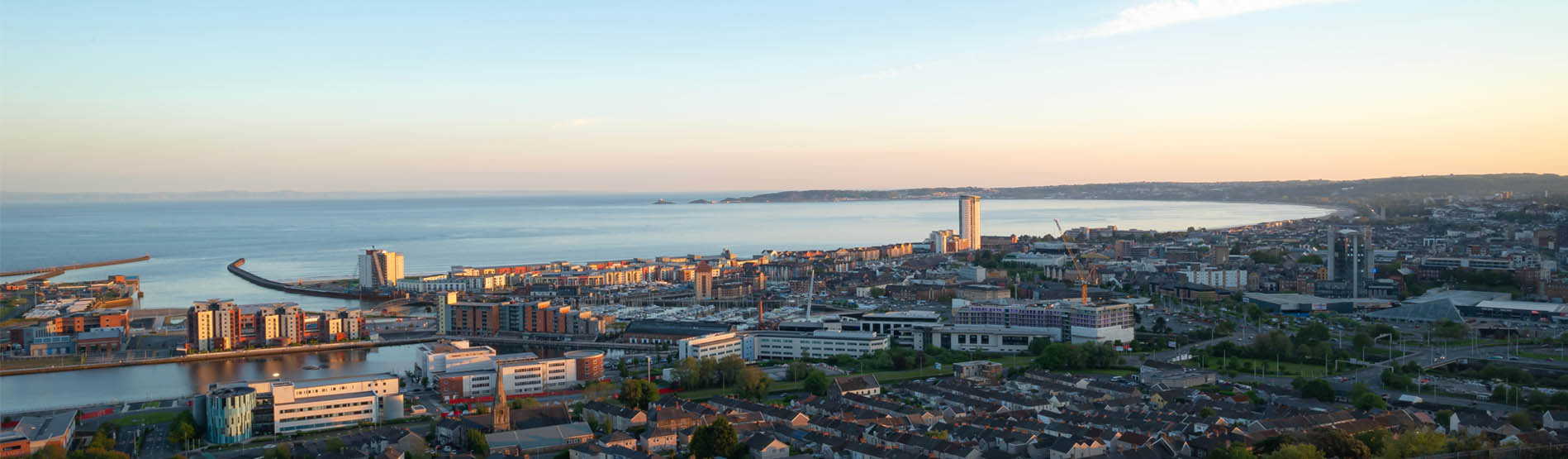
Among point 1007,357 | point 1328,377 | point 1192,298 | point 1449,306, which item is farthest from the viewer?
point 1192,298

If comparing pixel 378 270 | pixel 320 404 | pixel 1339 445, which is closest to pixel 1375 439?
pixel 1339 445

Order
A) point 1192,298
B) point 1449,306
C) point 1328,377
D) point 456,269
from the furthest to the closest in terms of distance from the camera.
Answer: point 456,269, point 1192,298, point 1449,306, point 1328,377

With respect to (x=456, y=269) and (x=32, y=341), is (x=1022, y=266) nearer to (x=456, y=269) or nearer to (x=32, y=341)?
(x=456, y=269)

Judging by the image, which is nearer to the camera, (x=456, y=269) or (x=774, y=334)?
(x=774, y=334)

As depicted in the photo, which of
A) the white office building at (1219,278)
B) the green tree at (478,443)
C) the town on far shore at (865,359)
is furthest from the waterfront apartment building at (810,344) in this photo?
the white office building at (1219,278)

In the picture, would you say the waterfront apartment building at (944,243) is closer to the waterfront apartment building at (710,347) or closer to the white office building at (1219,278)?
the white office building at (1219,278)

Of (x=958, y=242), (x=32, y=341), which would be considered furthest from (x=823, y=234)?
(x=32, y=341)

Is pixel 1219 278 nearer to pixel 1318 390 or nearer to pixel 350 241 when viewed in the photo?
pixel 1318 390
